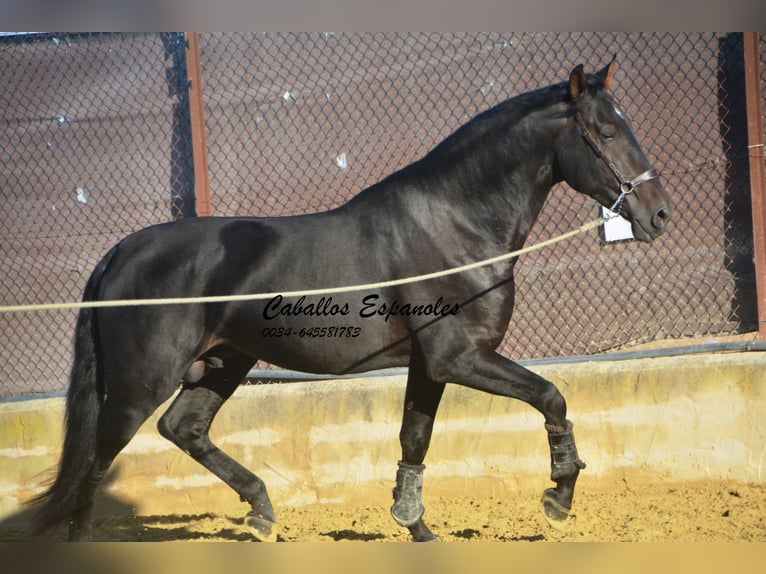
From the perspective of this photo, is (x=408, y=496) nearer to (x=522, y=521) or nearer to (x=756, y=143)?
(x=522, y=521)

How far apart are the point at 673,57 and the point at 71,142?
4.54 metres

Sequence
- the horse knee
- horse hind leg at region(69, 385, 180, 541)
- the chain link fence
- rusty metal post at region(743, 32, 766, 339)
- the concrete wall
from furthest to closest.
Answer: the chain link fence, rusty metal post at region(743, 32, 766, 339), the concrete wall, the horse knee, horse hind leg at region(69, 385, 180, 541)

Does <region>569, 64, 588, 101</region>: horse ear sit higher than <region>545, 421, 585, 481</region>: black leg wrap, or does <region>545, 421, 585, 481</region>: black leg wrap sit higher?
<region>569, 64, 588, 101</region>: horse ear

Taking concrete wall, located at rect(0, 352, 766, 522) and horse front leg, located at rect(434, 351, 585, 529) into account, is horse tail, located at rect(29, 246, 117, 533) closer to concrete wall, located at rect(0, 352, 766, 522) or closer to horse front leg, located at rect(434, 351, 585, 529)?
concrete wall, located at rect(0, 352, 766, 522)

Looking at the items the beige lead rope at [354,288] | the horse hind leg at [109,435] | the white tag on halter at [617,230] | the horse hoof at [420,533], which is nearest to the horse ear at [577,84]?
the beige lead rope at [354,288]

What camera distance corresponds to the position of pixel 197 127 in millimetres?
5957

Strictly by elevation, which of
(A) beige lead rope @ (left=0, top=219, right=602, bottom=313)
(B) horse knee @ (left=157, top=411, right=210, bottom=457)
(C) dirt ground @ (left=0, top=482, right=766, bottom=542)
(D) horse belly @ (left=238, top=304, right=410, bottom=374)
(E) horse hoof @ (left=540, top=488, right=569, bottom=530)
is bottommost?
(C) dirt ground @ (left=0, top=482, right=766, bottom=542)

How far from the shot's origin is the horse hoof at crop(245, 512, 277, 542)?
4.36 m

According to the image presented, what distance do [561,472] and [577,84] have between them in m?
1.79

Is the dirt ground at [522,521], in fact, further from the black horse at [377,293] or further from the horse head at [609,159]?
the horse head at [609,159]

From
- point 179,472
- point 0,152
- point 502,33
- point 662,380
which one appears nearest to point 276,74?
point 502,33

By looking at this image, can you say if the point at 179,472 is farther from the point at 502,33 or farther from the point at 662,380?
the point at 502,33

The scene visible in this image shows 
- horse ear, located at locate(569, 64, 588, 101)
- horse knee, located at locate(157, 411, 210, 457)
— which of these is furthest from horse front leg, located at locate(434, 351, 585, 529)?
Result: horse knee, located at locate(157, 411, 210, 457)

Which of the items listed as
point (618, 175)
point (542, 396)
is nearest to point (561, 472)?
point (542, 396)
